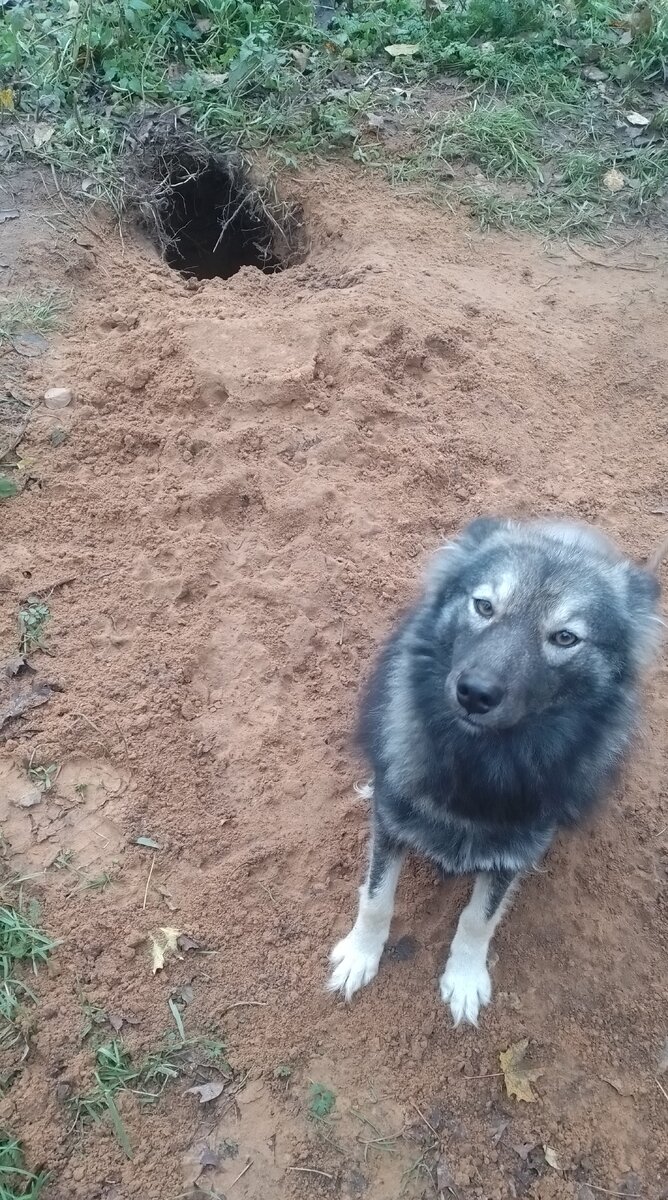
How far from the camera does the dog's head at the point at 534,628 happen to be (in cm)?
191

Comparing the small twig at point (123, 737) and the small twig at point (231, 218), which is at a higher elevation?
the small twig at point (231, 218)

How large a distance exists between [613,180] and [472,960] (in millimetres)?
5180

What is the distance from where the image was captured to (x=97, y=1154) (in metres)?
2.25

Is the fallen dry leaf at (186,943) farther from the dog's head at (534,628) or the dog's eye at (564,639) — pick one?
the dog's eye at (564,639)

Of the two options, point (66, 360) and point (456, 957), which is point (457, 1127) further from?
point (66, 360)

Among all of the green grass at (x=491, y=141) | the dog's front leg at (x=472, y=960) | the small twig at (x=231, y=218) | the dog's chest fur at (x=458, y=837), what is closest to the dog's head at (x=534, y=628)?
the dog's chest fur at (x=458, y=837)

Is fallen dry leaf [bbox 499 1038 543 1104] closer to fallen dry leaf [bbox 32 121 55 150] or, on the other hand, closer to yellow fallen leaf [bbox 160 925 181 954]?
yellow fallen leaf [bbox 160 925 181 954]

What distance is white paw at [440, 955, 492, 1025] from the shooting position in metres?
2.47

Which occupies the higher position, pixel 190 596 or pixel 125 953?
pixel 190 596

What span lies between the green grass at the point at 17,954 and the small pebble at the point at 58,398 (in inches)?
97.4

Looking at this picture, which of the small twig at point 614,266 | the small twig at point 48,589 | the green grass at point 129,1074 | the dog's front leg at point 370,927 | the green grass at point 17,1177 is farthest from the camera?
the small twig at point 614,266

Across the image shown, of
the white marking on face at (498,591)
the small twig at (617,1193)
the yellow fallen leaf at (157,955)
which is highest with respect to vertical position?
the white marking on face at (498,591)

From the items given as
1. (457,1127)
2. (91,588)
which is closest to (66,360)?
(91,588)

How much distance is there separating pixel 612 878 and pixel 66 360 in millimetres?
3664
